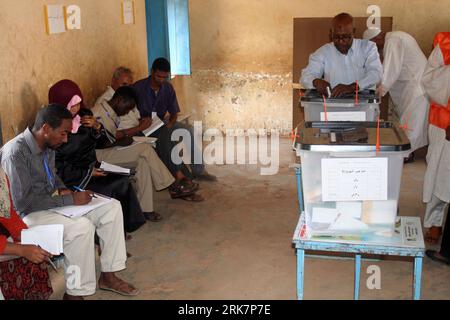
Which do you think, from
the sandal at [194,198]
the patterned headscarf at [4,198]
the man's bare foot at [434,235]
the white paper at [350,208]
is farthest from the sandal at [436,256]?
the patterned headscarf at [4,198]

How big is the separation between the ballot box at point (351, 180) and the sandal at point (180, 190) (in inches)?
115

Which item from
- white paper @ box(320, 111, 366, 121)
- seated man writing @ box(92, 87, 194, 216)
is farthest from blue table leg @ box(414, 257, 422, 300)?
seated man writing @ box(92, 87, 194, 216)

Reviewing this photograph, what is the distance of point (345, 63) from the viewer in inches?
187

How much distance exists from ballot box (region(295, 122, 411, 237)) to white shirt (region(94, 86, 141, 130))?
2.81 meters

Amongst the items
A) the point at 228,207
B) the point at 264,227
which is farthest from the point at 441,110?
the point at 228,207

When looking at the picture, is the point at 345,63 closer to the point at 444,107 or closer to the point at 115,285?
the point at 444,107

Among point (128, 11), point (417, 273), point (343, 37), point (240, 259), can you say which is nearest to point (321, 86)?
point (343, 37)

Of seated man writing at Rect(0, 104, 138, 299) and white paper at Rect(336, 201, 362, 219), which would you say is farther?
seated man writing at Rect(0, 104, 138, 299)

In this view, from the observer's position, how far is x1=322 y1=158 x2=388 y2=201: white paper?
2.56m

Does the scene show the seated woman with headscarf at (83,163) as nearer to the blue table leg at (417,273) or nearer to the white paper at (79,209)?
the white paper at (79,209)

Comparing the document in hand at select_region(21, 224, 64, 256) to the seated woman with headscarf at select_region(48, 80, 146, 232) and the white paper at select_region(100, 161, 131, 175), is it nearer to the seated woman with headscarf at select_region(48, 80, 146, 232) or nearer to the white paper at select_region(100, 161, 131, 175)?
the seated woman with headscarf at select_region(48, 80, 146, 232)

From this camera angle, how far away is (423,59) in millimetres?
6332

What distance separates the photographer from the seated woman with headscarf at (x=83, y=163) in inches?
160

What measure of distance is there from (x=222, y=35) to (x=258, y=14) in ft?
1.84
